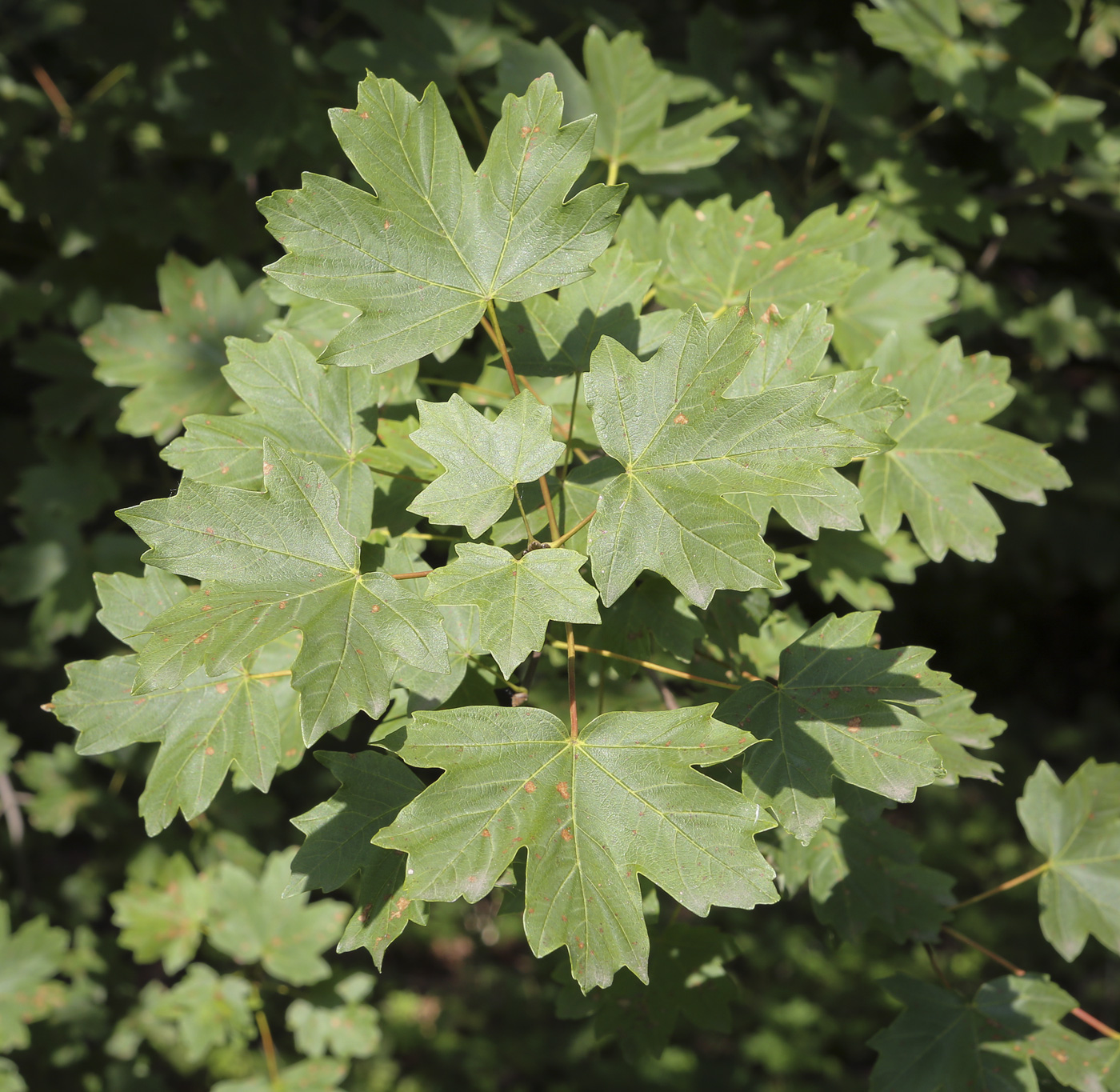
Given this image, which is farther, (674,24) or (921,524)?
(674,24)

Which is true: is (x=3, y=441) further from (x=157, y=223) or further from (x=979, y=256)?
(x=979, y=256)

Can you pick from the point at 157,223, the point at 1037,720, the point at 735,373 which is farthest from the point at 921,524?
the point at 1037,720

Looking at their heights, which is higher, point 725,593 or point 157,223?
point 157,223

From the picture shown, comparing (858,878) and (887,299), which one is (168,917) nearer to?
(858,878)

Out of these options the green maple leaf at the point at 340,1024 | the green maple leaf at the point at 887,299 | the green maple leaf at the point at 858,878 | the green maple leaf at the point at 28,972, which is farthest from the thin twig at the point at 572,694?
the green maple leaf at the point at 28,972

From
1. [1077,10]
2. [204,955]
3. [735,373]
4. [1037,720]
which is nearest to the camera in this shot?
[735,373]

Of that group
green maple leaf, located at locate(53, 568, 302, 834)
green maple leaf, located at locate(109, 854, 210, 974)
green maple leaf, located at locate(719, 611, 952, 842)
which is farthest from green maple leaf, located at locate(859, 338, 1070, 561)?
green maple leaf, located at locate(109, 854, 210, 974)

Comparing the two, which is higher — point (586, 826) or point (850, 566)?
point (586, 826)

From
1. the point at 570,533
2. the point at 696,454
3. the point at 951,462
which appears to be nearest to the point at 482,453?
the point at 570,533
